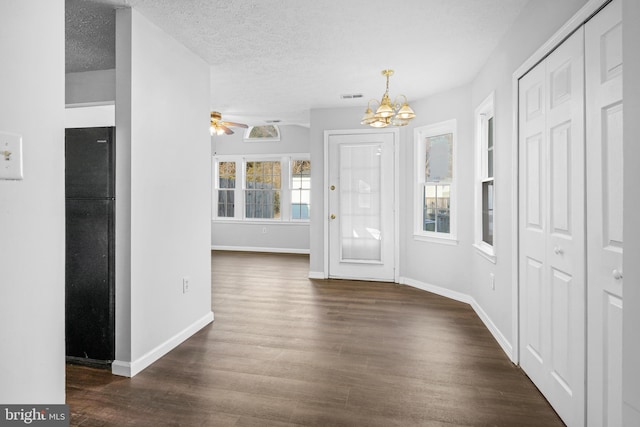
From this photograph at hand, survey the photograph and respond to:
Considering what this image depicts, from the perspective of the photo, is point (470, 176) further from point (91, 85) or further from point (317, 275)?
point (91, 85)

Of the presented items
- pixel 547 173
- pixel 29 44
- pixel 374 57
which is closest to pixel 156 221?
pixel 29 44

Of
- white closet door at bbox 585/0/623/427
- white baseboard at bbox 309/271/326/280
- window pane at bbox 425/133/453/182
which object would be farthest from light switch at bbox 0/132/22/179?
white baseboard at bbox 309/271/326/280

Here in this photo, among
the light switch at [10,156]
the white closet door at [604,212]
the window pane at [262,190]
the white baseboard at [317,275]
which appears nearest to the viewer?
the light switch at [10,156]

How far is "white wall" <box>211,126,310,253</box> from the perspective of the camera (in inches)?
317

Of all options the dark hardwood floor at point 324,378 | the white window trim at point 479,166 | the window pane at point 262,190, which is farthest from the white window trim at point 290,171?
the white window trim at point 479,166

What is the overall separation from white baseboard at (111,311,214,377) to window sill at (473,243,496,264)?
2.76 meters

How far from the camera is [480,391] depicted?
7.35 ft

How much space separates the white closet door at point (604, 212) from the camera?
153cm

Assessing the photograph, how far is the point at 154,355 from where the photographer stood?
8.76ft

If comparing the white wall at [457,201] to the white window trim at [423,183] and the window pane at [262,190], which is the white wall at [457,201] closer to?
the white window trim at [423,183]

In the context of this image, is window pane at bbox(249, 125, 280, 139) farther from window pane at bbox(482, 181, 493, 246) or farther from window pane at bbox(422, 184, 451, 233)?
window pane at bbox(482, 181, 493, 246)

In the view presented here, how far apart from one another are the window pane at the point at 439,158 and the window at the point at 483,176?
689 millimetres

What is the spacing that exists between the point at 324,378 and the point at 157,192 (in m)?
1.83

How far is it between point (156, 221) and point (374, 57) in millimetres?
2484
